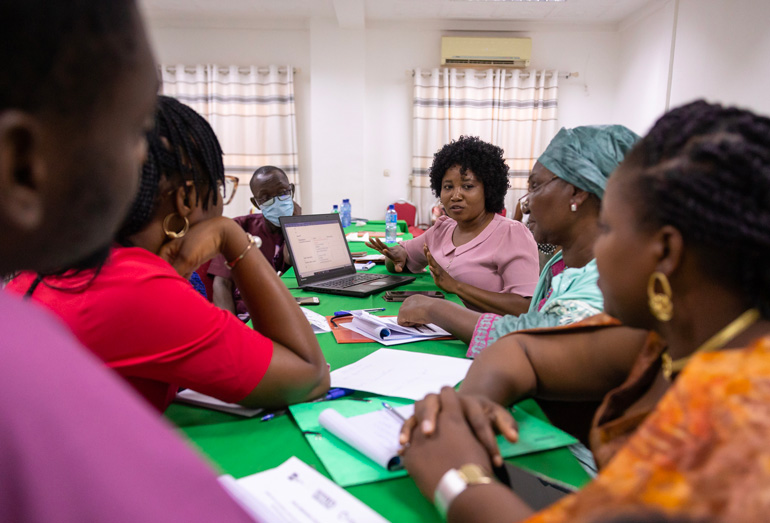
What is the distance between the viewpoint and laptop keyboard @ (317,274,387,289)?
223cm

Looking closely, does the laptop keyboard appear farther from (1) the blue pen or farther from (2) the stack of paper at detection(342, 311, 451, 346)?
(1) the blue pen

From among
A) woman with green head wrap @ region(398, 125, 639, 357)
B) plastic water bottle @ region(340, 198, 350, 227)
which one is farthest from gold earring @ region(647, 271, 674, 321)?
plastic water bottle @ region(340, 198, 350, 227)

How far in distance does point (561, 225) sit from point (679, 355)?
94 cm

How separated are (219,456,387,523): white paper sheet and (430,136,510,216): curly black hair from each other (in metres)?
2.14

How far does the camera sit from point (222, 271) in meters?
2.31

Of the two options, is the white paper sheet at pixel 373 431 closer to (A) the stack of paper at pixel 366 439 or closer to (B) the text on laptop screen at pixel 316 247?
(A) the stack of paper at pixel 366 439

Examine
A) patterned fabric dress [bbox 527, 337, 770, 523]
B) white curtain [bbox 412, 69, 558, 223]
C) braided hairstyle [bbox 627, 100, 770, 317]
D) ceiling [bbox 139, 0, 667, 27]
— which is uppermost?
ceiling [bbox 139, 0, 667, 27]

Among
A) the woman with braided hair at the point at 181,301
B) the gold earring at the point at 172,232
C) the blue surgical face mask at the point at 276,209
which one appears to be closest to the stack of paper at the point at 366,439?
the woman with braided hair at the point at 181,301

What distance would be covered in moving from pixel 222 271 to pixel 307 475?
67.5 inches

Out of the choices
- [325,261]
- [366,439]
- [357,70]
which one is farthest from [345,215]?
[366,439]

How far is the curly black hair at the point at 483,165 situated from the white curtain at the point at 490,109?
11.3 feet

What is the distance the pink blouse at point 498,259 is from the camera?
7.33 ft

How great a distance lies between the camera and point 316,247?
2.43m

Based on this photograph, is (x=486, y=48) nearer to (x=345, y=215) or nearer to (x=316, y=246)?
(x=345, y=215)
